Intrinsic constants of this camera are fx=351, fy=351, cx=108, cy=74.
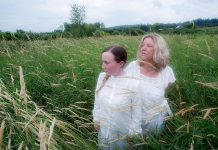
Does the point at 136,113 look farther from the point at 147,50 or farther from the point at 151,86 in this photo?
the point at 147,50

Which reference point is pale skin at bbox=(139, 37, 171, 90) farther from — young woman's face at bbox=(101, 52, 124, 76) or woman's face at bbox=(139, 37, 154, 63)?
young woman's face at bbox=(101, 52, 124, 76)

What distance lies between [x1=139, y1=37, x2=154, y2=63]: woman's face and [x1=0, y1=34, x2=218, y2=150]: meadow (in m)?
0.46

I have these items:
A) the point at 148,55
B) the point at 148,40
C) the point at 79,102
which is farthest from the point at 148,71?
the point at 79,102

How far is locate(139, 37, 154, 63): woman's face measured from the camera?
151 inches

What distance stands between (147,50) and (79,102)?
1135 millimetres

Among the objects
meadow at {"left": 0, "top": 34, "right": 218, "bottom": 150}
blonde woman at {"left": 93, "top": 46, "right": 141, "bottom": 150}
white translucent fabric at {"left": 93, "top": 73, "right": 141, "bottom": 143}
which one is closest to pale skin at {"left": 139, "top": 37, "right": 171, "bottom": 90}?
meadow at {"left": 0, "top": 34, "right": 218, "bottom": 150}

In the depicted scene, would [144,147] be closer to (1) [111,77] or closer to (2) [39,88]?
(1) [111,77]

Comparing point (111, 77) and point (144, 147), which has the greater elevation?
point (111, 77)

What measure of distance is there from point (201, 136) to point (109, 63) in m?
1.18

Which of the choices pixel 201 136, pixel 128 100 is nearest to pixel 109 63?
pixel 128 100

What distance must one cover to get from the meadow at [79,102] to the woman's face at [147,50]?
461 mm

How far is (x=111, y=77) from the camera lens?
135 inches

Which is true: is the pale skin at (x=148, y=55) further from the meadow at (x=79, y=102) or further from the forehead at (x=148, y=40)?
the meadow at (x=79, y=102)

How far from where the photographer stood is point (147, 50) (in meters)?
3.85
